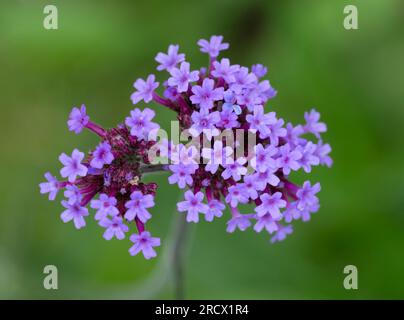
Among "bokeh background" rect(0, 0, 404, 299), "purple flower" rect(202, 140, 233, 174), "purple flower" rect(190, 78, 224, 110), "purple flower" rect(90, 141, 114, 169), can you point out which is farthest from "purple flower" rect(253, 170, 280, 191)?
"bokeh background" rect(0, 0, 404, 299)

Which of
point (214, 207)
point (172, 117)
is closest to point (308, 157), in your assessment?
point (214, 207)

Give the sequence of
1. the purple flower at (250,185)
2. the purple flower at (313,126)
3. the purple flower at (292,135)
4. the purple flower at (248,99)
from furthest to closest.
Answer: the purple flower at (313,126)
the purple flower at (292,135)
the purple flower at (248,99)
the purple flower at (250,185)

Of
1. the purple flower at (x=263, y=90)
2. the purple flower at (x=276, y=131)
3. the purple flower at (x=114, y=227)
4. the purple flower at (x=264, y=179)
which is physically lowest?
the purple flower at (x=114, y=227)

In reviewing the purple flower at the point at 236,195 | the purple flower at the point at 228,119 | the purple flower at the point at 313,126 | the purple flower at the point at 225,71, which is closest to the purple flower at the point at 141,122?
the purple flower at the point at 228,119

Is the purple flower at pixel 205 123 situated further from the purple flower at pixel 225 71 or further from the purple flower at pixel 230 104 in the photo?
the purple flower at pixel 225 71

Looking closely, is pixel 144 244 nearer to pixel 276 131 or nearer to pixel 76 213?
pixel 76 213

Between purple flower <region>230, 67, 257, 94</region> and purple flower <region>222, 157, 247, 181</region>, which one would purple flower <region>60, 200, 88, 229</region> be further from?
purple flower <region>230, 67, 257, 94</region>
